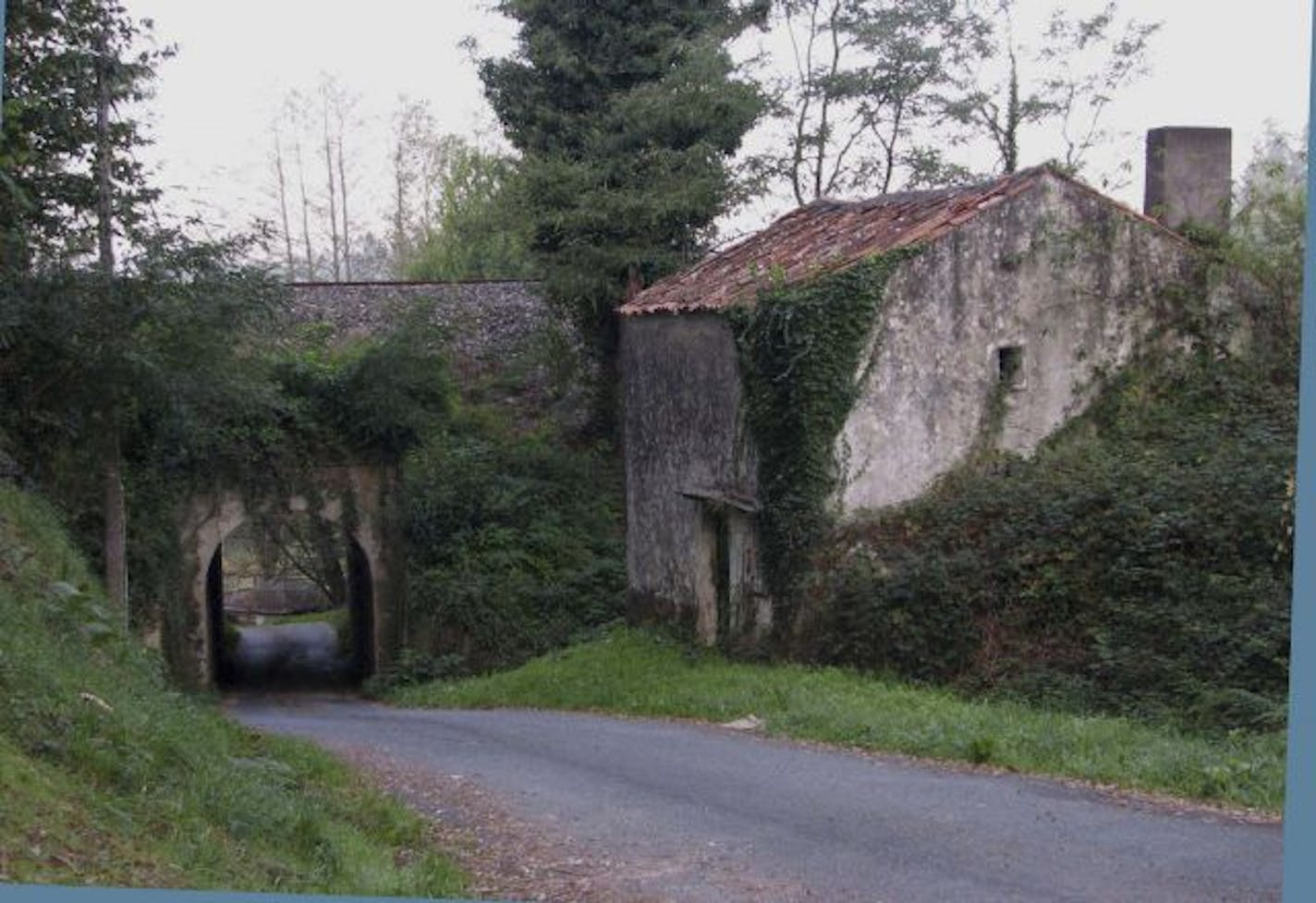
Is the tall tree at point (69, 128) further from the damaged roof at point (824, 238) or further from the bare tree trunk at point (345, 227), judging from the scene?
the bare tree trunk at point (345, 227)

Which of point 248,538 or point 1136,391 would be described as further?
point 248,538

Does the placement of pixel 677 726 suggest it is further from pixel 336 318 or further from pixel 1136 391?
pixel 336 318

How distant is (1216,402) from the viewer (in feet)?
53.4

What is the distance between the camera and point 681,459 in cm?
1764

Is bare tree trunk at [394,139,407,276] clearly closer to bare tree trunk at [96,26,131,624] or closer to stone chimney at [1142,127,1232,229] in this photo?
bare tree trunk at [96,26,131,624]

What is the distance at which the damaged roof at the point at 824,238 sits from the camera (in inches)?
620

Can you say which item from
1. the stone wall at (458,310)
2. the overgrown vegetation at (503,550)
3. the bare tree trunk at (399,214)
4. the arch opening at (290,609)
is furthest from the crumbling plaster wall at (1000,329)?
the bare tree trunk at (399,214)

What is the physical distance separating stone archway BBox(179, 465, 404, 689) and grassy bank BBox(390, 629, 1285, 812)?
474 cm

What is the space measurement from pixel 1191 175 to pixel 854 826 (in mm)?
11502

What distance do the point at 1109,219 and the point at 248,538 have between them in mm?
25120

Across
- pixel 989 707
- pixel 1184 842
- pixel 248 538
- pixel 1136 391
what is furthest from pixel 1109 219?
pixel 248 538

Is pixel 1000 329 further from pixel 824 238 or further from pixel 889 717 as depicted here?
pixel 889 717

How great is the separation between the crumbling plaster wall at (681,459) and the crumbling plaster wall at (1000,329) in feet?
5.03

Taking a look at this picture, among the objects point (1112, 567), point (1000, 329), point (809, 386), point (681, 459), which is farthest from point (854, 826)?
point (681, 459)
